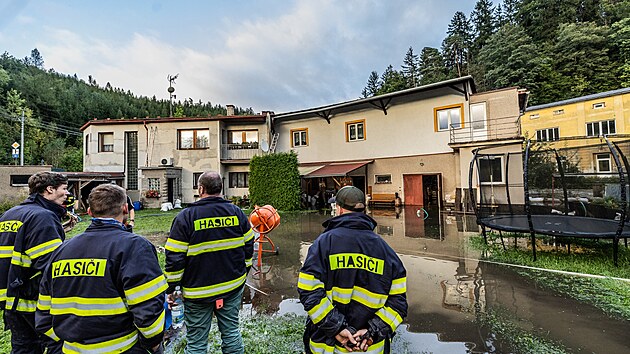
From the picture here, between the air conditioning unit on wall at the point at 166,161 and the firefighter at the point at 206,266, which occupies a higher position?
the air conditioning unit on wall at the point at 166,161

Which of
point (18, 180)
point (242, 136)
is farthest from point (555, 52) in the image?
point (18, 180)

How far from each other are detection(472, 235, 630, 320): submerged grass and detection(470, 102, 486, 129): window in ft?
27.6

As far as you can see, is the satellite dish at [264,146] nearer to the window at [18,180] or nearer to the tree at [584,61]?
the window at [18,180]

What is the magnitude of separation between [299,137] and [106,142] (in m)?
13.9

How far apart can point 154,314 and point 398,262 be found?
1.49 m

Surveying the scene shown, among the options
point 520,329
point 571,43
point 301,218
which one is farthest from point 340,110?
point 571,43

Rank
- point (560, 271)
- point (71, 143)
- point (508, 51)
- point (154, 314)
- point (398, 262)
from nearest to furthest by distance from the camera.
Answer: point (154, 314), point (398, 262), point (560, 271), point (508, 51), point (71, 143)

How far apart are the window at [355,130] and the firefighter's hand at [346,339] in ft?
57.1

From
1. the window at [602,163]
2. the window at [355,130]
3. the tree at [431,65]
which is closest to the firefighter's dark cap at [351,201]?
the window at [602,163]

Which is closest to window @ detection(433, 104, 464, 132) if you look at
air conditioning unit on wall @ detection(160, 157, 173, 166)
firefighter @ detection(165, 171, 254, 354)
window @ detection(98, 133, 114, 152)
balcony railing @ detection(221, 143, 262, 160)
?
balcony railing @ detection(221, 143, 262, 160)

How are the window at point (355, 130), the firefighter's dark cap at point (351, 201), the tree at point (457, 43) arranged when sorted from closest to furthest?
the firefighter's dark cap at point (351, 201), the window at point (355, 130), the tree at point (457, 43)

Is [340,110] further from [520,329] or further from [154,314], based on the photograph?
[154,314]

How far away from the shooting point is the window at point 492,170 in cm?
1376

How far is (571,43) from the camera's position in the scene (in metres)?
29.6
